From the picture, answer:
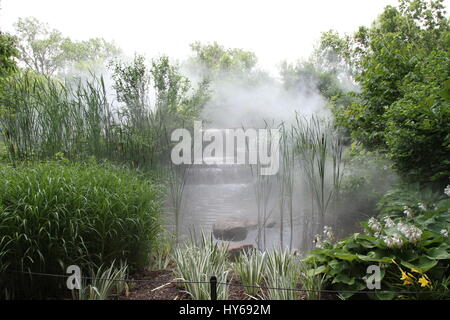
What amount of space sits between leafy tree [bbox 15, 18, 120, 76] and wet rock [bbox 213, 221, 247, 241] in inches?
884

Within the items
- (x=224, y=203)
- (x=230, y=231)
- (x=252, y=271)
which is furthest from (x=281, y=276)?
(x=224, y=203)

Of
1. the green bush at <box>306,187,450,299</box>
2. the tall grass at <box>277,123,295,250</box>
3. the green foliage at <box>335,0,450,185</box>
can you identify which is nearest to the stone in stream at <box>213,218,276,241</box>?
the tall grass at <box>277,123,295,250</box>

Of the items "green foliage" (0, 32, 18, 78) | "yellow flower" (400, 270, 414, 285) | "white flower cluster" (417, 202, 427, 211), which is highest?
"green foliage" (0, 32, 18, 78)

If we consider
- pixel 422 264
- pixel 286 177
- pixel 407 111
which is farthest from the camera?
pixel 286 177

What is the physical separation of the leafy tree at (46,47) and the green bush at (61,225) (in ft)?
78.9

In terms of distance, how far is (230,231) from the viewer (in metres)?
4.76

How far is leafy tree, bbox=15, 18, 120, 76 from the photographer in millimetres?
23812

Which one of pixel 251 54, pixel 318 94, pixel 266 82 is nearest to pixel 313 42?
pixel 251 54

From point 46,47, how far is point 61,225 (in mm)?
26479

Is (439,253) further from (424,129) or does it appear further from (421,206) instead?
(424,129)

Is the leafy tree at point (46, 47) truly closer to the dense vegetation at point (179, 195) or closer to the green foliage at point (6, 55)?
the green foliage at point (6, 55)

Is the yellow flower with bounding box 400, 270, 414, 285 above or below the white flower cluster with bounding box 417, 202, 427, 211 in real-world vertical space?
below

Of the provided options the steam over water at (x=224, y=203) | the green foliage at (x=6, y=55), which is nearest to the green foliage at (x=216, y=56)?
the steam over water at (x=224, y=203)

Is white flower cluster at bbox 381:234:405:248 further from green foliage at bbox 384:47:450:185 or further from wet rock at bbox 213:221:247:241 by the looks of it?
wet rock at bbox 213:221:247:241
